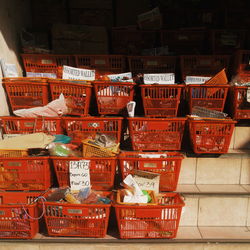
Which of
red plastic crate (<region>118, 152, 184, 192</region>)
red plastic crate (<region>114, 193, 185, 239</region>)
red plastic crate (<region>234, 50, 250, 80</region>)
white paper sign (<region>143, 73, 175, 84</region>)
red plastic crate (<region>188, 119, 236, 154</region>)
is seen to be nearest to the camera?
red plastic crate (<region>114, 193, 185, 239</region>)

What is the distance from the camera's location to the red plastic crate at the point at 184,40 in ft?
9.45

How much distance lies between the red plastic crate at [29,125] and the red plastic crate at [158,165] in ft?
2.38

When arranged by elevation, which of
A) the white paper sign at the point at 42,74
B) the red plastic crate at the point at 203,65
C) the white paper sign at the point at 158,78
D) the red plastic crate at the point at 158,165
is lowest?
the red plastic crate at the point at 158,165

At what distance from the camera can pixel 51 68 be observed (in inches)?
104

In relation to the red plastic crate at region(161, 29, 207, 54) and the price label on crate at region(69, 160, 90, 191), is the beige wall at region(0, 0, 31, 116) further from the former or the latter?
the red plastic crate at region(161, 29, 207, 54)

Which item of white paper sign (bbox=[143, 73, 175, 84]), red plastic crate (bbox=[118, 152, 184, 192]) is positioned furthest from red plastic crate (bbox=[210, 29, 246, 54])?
red plastic crate (bbox=[118, 152, 184, 192])

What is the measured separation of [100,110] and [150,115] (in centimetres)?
51

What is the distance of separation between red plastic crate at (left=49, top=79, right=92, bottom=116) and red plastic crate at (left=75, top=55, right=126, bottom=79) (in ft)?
1.44

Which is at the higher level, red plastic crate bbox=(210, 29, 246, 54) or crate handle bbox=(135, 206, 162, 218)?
red plastic crate bbox=(210, 29, 246, 54)

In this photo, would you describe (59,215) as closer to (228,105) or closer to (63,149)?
(63,149)

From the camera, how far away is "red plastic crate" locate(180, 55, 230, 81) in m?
2.58

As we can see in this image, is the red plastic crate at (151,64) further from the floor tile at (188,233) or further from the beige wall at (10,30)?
the floor tile at (188,233)

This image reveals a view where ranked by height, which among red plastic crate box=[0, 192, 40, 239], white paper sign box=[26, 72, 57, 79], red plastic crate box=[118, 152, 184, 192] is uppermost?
white paper sign box=[26, 72, 57, 79]

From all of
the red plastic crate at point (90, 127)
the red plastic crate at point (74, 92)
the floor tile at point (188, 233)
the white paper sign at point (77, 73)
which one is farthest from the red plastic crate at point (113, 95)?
the floor tile at point (188, 233)
